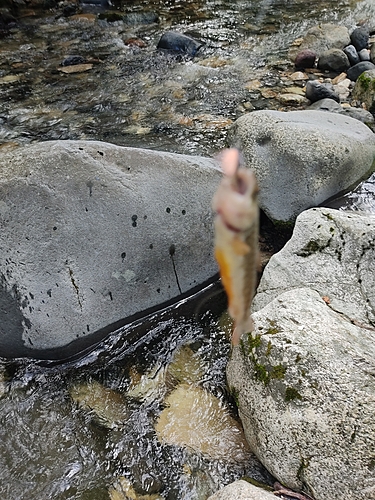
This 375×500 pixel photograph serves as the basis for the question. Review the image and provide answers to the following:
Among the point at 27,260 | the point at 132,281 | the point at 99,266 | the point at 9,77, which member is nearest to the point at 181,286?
the point at 132,281

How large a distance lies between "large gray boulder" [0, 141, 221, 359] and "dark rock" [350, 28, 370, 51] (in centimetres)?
722

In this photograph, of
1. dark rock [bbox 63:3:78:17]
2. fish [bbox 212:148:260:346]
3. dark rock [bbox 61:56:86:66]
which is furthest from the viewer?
dark rock [bbox 63:3:78:17]

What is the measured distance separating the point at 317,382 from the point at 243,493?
0.76 metres

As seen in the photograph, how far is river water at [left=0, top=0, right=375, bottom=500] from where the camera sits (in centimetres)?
331

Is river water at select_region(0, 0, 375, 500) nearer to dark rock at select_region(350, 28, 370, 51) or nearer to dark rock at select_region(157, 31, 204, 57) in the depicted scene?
dark rock at select_region(157, 31, 204, 57)

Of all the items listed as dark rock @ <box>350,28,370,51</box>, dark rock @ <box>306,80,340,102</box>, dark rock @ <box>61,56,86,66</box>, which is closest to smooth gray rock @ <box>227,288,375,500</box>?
dark rock @ <box>306,80,340,102</box>

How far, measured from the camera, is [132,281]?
4.16 metres

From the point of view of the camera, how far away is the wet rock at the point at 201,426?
3350mm

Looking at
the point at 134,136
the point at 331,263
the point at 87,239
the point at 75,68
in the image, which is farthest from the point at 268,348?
the point at 75,68

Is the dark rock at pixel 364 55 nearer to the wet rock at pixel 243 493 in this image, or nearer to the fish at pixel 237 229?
the wet rock at pixel 243 493

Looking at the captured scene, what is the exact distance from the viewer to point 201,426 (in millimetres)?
3508

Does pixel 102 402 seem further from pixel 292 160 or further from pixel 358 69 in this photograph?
pixel 358 69

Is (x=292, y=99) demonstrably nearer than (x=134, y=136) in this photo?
No

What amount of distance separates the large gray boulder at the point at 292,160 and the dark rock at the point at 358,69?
379cm
